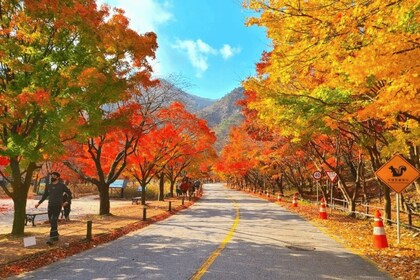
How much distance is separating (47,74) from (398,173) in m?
10.9

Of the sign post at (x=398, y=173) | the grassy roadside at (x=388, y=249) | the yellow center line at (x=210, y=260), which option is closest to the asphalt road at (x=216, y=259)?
the yellow center line at (x=210, y=260)

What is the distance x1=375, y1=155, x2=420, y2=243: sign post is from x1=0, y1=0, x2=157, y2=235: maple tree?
932cm

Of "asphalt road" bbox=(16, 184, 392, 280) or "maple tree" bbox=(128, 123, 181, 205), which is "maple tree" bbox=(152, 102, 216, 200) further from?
"asphalt road" bbox=(16, 184, 392, 280)

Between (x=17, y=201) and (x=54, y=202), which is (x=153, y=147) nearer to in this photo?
(x=17, y=201)

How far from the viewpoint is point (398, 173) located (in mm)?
10633

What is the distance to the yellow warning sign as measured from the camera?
10.4 m

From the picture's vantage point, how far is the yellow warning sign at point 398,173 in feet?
34.1

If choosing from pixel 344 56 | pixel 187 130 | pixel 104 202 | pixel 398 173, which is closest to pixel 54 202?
pixel 344 56

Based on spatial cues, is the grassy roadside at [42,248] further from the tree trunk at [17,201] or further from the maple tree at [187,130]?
the maple tree at [187,130]

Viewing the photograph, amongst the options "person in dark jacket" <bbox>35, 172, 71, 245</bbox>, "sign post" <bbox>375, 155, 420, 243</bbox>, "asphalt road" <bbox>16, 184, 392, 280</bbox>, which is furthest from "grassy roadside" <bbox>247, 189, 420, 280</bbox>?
"person in dark jacket" <bbox>35, 172, 71, 245</bbox>

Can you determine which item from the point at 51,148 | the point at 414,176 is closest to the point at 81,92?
the point at 51,148

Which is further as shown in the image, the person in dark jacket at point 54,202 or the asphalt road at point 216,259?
the person in dark jacket at point 54,202

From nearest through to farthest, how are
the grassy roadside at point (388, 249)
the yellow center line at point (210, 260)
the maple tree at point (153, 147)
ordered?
the yellow center line at point (210, 260) < the grassy roadside at point (388, 249) < the maple tree at point (153, 147)

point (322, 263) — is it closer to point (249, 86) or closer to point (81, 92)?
point (249, 86)
